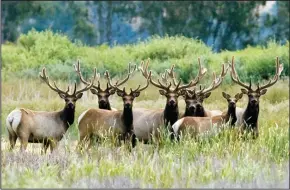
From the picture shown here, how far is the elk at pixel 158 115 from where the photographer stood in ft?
53.5

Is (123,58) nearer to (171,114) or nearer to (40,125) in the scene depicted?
(40,125)

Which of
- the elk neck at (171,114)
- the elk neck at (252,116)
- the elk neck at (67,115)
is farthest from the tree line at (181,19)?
the elk neck at (252,116)

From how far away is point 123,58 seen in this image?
115 feet

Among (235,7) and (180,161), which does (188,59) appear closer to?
(180,161)

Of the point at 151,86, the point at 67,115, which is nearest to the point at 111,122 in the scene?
the point at 67,115

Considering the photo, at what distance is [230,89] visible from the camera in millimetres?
26766

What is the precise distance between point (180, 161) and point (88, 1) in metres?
55.9

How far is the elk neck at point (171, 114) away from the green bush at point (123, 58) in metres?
12.7

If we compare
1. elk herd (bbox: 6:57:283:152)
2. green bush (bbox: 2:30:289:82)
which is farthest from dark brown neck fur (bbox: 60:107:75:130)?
green bush (bbox: 2:30:289:82)

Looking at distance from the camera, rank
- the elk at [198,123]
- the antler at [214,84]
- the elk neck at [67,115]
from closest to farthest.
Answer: the elk at [198,123]
the elk neck at [67,115]
the antler at [214,84]

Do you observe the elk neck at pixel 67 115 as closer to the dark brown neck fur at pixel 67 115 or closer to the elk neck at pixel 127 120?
the dark brown neck fur at pixel 67 115

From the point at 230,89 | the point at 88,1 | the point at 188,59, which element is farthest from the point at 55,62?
the point at 88,1

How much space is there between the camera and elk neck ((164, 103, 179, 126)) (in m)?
16.3

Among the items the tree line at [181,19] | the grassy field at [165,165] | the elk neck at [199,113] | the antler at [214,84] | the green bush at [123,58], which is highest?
the tree line at [181,19]
